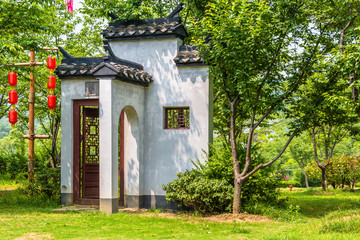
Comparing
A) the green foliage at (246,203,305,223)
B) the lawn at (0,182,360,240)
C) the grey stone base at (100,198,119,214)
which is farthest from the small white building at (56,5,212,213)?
the green foliage at (246,203,305,223)

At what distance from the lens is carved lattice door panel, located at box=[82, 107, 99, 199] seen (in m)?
12.0

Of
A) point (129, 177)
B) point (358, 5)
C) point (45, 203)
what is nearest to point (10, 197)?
point (45, 203)

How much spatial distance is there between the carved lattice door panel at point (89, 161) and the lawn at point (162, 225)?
1025 millimetres

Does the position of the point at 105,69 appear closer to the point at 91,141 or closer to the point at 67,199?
the point at 91,141

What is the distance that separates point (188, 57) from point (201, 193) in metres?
3.80

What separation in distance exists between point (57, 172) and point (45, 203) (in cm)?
102

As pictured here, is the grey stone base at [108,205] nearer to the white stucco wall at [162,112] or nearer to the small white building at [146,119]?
the small white building at [146,119]

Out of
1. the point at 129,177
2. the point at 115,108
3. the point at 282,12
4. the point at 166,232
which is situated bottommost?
the point at 166,232

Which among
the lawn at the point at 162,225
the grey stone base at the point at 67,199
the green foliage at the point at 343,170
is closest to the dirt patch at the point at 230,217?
the lawn at the point at 162,225

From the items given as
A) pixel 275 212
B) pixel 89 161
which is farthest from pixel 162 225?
pixel 89 161

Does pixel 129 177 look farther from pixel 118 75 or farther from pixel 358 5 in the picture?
pixel 358 5

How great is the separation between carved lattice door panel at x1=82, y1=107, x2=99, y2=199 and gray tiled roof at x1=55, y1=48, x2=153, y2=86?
1.18 metres

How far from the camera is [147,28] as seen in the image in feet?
39.9

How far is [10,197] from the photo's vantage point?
1304 centimetres
